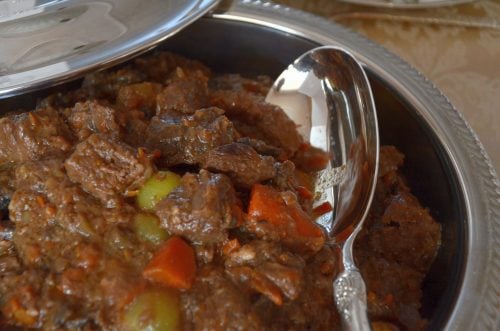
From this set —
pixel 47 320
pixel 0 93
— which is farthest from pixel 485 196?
pixel 0 93

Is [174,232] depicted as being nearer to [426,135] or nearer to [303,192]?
[303,192]

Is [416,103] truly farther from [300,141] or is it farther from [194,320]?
[194,320]

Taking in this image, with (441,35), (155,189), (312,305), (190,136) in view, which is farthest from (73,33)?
(441,35)

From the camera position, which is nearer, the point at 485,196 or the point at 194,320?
the point at 194,320

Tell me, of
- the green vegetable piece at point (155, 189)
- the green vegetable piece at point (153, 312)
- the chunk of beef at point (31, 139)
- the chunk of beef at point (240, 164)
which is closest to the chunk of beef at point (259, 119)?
the chunk of beef at point (240, 164)

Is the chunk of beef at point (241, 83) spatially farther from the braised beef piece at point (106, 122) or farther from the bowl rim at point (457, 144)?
the braised beef piece at point (106, 122)

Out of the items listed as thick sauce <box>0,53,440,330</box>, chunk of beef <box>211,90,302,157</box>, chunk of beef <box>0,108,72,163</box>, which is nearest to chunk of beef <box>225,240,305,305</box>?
thick sauce <box>0,53,440,330</box>

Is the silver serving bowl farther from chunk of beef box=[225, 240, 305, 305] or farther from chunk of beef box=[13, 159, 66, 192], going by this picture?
chunk of beef box=[13, 159, 66, 192]
